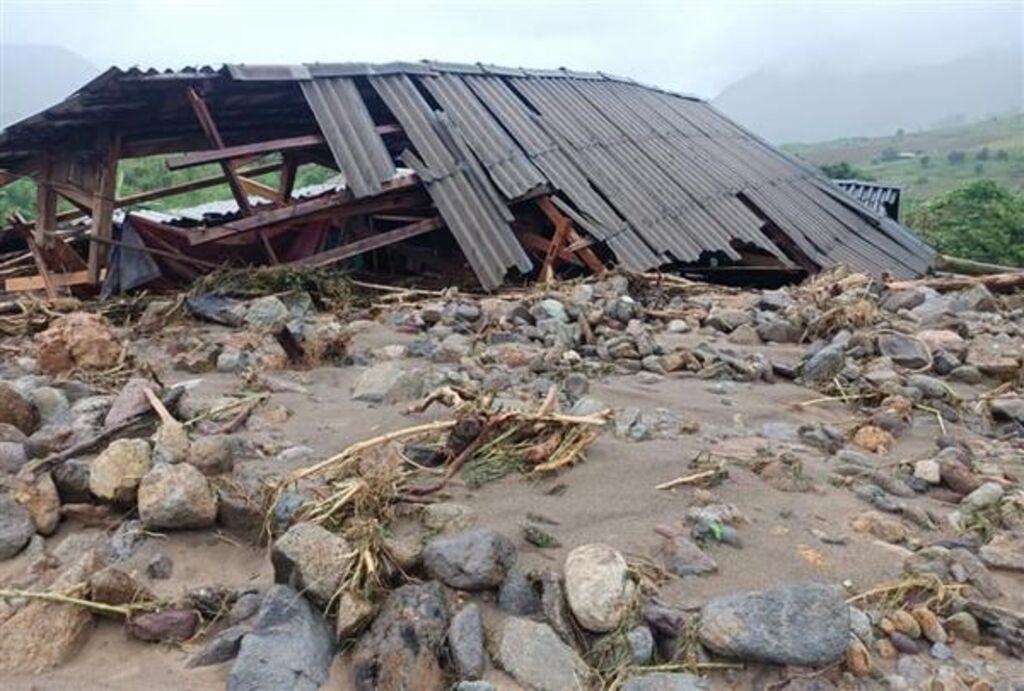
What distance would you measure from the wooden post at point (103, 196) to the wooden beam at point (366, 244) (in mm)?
Answer: 1659

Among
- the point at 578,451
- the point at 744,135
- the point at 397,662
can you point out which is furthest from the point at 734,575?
the point at 744,135

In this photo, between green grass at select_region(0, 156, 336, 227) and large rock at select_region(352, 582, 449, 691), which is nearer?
large rock at select_region(352, 582, 449, 691)

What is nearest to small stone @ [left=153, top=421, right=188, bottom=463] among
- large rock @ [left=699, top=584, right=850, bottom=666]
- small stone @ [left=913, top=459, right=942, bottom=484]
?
large rock @ [left=699, top=584, right=850, bottom=666]

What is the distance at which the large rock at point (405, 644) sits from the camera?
1927 millimetres

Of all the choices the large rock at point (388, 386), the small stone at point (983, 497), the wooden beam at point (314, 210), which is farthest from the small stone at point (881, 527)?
the wooden beam at point (314, 210)

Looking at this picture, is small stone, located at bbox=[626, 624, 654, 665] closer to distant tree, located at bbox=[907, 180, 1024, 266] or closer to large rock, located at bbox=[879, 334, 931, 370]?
large rock, located at bbox=[879, 334, 931, 370]

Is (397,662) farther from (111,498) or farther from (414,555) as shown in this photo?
(111,498)

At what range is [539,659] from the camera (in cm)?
200

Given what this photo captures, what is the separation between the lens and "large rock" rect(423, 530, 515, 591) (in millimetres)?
2193

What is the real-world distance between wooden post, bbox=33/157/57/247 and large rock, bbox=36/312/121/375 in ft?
13.0

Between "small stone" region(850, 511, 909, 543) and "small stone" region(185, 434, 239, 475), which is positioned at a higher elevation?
"small stone" region(185, 434, 239, 475)

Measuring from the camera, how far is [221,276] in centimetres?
595

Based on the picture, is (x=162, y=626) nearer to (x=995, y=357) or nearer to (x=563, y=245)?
(x=995, y=357)

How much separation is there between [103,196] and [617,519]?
6145 millimetres
